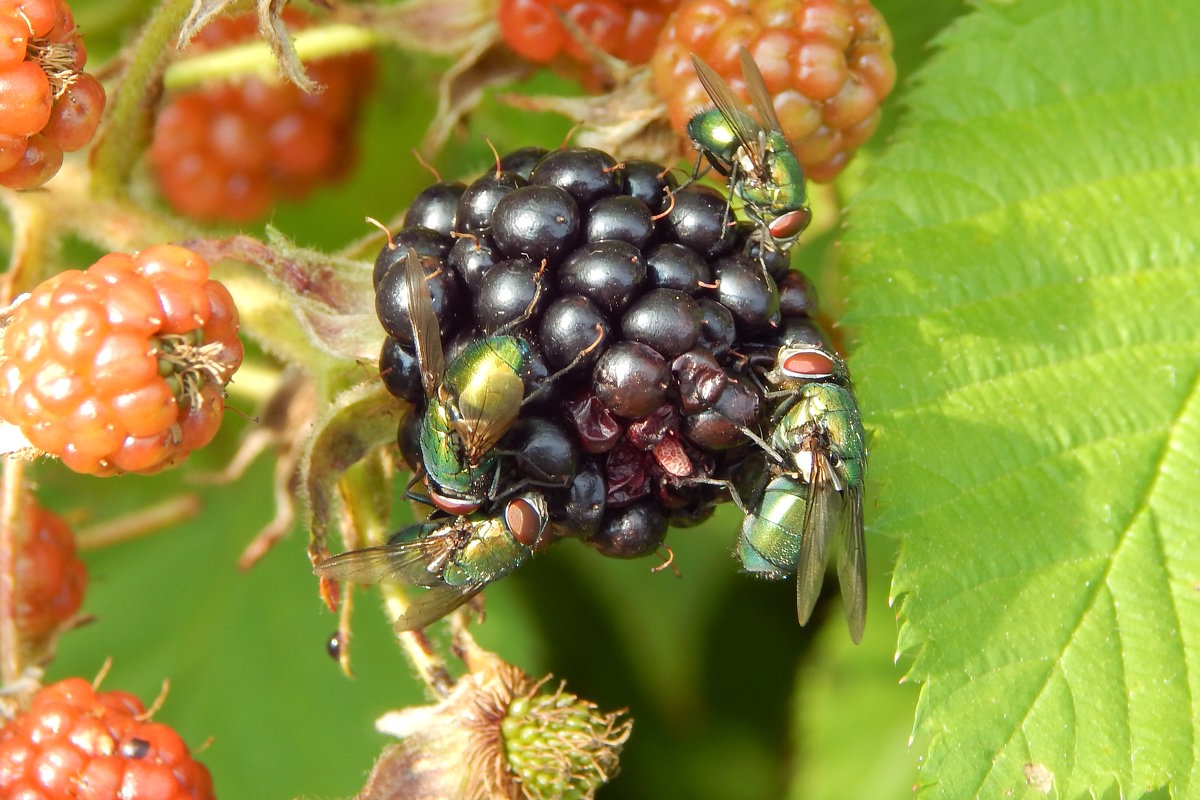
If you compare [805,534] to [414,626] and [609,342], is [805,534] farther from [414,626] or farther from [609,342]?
[414,626]

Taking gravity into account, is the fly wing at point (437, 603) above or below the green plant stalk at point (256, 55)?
below

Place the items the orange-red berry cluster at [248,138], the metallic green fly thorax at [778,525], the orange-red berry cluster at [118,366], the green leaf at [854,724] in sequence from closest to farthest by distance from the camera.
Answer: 1. the orange-red berry cluster at [118,366]
2. the metallic green fly thorax at [778,525]
3. the green leaf at [854,724]
4. the orange-red berry cluster at [248,138]

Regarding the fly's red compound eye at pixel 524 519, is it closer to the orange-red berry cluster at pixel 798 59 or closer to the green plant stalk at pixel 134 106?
the orange-red berry cluster at pixel 798 59

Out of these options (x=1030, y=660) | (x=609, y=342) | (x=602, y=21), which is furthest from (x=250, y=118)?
(x=1030, y=660)

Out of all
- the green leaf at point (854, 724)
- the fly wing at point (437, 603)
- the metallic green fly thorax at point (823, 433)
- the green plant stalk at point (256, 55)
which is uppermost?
the green plant stalk at point (256, 55)

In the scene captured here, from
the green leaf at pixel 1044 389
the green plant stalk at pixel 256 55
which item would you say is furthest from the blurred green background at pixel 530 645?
the green leaf at pixel 1044 389

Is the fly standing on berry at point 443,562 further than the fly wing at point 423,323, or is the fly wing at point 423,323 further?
the fly standing on berry at point 443,562
